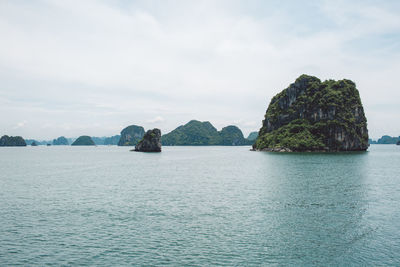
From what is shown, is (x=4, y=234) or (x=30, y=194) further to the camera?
(x=30, y=194)

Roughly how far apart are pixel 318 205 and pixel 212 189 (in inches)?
855

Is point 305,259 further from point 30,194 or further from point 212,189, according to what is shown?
point 30,194

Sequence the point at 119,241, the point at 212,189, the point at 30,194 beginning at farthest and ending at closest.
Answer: the point at 212,189 < the point at 30,194 < the point at 119,241

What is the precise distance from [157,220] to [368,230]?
78.7 ft

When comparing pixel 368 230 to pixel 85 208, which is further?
pixel 85 208

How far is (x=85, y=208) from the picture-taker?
135 ft

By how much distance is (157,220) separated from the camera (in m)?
34.8

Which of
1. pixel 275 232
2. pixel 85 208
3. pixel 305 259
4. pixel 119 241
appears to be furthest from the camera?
pixel 85 208

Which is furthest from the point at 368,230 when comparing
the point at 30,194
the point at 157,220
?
the point at 30,194

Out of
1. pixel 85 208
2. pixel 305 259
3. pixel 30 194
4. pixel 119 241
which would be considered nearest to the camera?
pixel 305 259

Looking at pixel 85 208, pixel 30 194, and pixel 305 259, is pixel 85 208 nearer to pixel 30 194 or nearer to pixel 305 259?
pixel 30 194

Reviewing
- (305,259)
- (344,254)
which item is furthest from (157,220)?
(344,254)

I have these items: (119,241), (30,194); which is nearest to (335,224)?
(119,241)

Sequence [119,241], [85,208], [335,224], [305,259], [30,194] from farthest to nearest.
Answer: [30,194], [85,208], [335,224], [119,241], [305,259]
